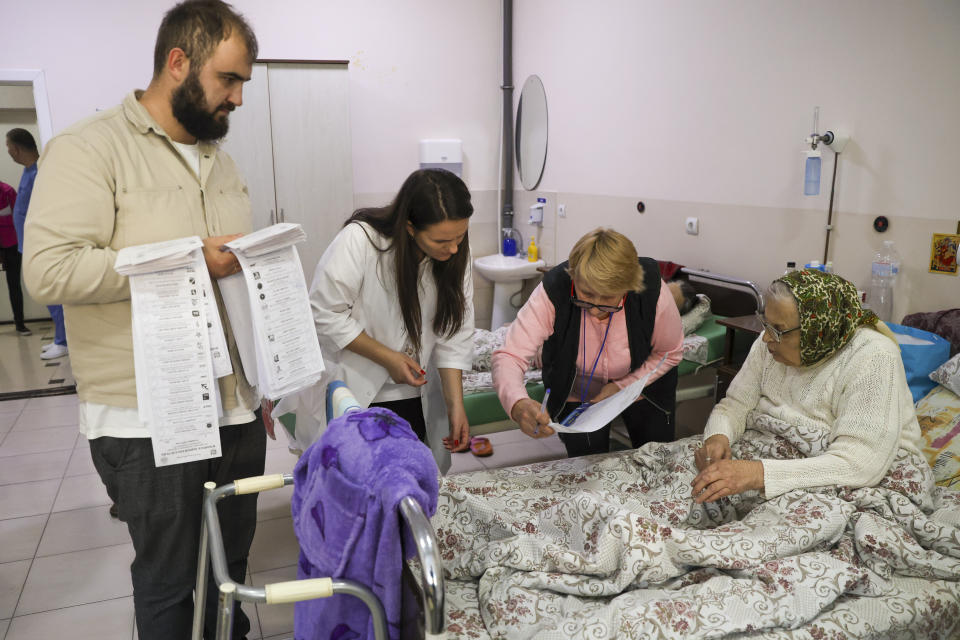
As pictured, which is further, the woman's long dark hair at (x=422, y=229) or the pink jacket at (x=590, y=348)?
the pink jacket at (x=590, y=348)

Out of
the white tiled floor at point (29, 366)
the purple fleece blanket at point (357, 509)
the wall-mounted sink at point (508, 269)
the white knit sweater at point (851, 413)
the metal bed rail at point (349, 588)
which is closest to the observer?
the metal bed rail at point (349, 588)

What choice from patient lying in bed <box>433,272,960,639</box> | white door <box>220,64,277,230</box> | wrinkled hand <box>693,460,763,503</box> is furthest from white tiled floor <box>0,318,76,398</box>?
wrinkled hand <box>693,460,763,503</box>

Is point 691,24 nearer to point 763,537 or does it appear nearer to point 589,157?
point 589,157

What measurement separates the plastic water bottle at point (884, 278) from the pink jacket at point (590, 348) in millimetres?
861

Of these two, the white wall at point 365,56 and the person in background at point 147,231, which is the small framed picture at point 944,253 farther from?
the white wall at point 365,56

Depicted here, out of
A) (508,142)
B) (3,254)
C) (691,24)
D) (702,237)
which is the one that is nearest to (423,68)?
(508,142)

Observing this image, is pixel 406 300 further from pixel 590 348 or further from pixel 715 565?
pixel 715 565

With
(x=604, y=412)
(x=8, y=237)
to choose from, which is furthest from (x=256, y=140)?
(x=604, y=412)

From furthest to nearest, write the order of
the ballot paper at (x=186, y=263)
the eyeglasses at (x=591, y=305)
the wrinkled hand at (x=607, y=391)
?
the wrinkled hand at (x=607, y=391) → the eyeglasses at (x=591, y=305) → the ballot paper at (x=186, y=263)

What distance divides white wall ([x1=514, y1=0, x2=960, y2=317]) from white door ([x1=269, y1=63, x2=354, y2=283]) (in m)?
1.44

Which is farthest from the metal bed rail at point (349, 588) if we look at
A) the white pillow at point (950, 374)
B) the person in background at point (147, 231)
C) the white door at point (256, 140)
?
the white door at point (256, 140)

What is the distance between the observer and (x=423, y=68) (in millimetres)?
5141

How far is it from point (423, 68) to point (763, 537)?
436 cm

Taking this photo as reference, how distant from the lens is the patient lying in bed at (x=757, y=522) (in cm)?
147
